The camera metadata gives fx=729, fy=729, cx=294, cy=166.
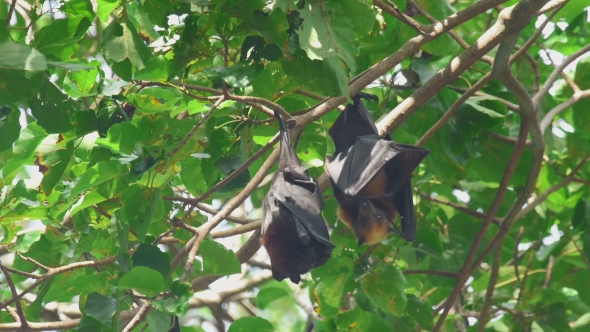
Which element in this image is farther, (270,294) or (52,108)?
(270,294)

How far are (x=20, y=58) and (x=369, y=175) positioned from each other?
2384 mm

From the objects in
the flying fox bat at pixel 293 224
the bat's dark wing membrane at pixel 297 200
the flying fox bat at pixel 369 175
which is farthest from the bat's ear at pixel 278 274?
the flying fox bat at pixel 369 175

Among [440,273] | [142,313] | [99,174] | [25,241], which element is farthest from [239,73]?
[440,273]

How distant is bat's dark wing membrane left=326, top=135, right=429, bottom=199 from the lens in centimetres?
459

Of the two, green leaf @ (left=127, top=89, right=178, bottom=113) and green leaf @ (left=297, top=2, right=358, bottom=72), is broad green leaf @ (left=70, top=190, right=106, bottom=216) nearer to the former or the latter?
green leaf @ (left=127, top=89, right=178, bottom=113)

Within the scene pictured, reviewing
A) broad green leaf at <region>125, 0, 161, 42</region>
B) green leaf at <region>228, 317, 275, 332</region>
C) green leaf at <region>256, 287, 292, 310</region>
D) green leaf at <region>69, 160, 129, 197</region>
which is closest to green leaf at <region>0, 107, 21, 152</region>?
green leaf at <region>69, 160, 129, 197</region>

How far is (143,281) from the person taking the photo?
3252 mm

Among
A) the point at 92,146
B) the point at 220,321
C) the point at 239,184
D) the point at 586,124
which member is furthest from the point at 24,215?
the point at 586,124

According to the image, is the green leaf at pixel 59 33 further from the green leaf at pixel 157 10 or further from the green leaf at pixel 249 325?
the green leaf at pixel 249 325

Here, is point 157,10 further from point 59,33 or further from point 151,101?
point 59,33

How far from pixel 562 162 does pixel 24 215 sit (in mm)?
4480

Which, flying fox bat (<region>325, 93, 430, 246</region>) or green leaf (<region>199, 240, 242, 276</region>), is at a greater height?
green leaf (<region>199, 240, 242, 276</region>)

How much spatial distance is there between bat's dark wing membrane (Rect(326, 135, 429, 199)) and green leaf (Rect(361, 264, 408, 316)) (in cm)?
75

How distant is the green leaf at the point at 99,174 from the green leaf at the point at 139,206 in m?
0.16
